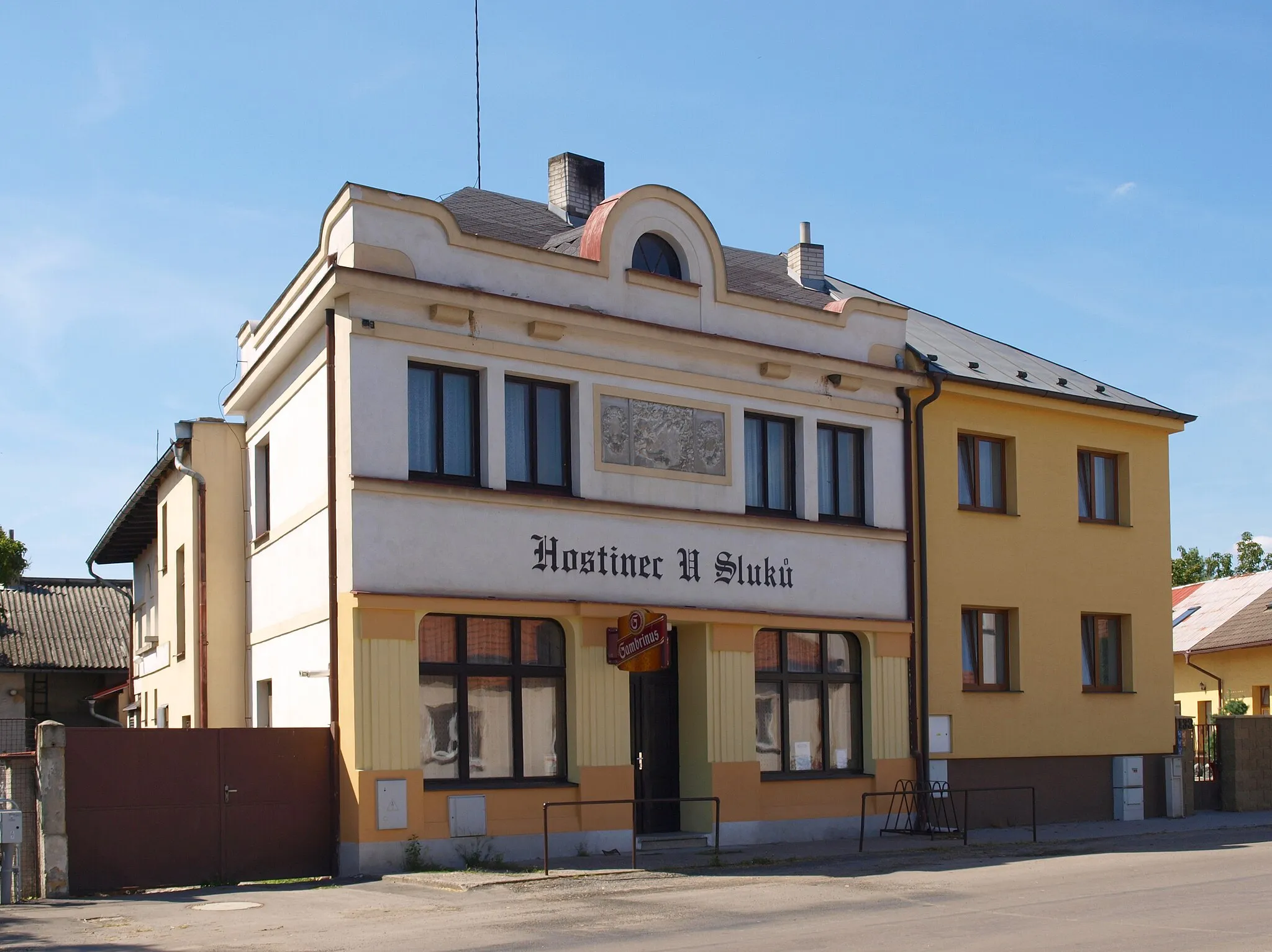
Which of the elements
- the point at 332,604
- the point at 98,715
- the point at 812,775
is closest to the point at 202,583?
the point at 332,604

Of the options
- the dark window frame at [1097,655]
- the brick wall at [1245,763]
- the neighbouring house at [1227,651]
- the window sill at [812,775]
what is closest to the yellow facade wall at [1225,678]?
the neighbouring house at [1227,651]

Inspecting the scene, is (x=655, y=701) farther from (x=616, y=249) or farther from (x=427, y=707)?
(x=616, y=249)

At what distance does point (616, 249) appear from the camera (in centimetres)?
2008

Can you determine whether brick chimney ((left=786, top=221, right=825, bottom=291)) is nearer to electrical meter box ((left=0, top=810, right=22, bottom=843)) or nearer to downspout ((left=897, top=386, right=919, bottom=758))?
downspout ((left=897, top=386, right=919, bottom=758))

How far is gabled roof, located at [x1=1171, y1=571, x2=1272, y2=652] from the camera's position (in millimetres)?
39188

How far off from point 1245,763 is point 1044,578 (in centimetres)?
626

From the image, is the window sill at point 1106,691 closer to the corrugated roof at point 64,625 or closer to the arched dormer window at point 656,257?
the arched dormer window at point 656,257

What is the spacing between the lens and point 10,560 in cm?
4269

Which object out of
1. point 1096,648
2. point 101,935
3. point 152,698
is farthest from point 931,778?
point 152,698

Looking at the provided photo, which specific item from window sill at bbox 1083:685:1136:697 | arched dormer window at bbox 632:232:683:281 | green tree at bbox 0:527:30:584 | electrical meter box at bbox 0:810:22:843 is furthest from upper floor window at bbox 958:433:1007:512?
green tree at bbox 0:527:30:584

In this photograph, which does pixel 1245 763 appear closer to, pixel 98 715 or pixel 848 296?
pixel 848 296

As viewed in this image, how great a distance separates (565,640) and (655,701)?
214cm

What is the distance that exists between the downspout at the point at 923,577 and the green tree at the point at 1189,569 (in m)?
58.6

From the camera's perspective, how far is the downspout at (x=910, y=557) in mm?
22484
